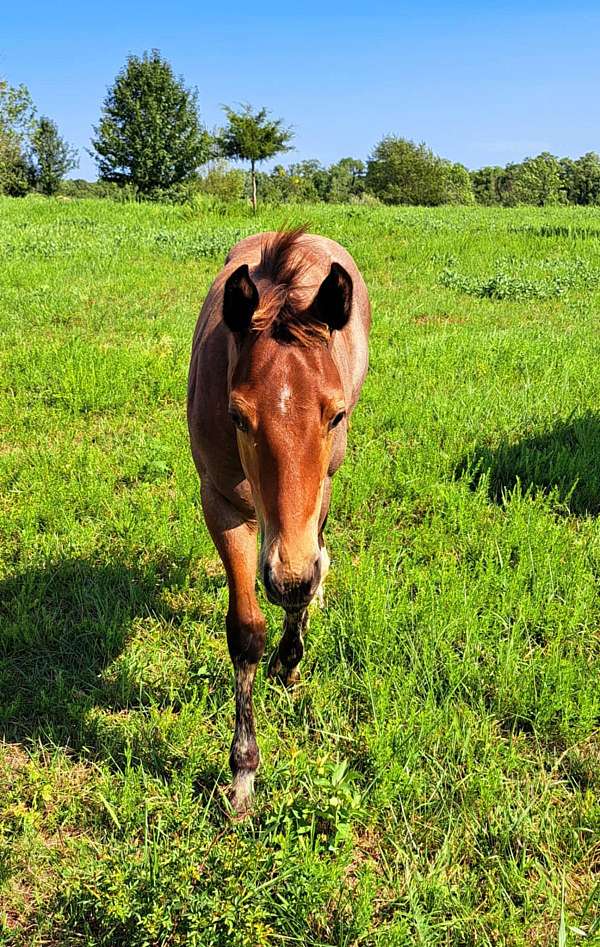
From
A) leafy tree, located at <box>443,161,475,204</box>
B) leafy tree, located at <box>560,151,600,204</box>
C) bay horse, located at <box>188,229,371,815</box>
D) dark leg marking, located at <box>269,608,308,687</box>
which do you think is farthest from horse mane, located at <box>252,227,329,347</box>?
leafy tree, located at <box>560,151,600,204</box>

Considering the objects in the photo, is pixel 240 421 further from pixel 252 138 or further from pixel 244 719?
pixel 252 138

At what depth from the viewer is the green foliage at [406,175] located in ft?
247

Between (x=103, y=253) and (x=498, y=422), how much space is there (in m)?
10.2

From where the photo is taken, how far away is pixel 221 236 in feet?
49.3

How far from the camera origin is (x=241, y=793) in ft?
8.09

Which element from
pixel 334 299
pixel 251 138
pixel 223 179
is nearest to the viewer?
pixel 334 299

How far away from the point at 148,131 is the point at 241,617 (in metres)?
50.7

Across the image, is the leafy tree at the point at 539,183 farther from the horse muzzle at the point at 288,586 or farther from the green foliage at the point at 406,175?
the horse muzzle at the point at 288,586

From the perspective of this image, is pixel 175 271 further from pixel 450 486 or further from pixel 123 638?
pixel 123 638

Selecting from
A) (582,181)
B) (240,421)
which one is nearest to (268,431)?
(240,421)

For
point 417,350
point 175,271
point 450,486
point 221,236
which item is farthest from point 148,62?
point 450,486

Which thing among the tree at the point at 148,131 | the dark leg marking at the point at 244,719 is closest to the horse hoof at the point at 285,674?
the dark leg marking at the point at 244,719

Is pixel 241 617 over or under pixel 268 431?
under

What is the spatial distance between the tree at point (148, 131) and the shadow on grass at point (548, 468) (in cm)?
4616
